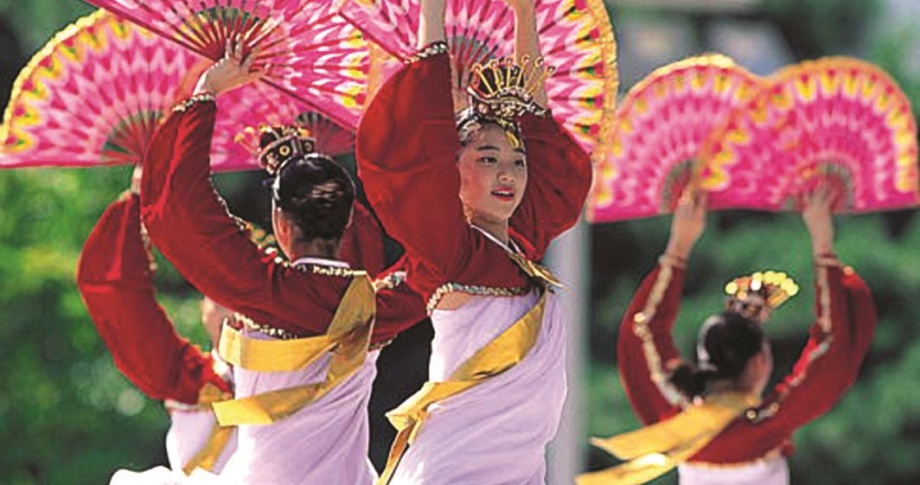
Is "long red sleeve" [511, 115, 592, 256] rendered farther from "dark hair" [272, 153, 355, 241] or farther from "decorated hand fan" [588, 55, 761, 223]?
"decorated hand fan" [588, 55, 761, 223]

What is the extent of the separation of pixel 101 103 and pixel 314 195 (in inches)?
42.7

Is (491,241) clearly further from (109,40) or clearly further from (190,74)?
(109,40)

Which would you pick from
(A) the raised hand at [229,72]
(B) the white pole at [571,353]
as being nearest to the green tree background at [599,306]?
(B) the white pole at [571,353]

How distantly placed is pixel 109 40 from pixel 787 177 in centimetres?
225

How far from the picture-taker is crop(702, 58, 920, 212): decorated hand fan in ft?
22.5

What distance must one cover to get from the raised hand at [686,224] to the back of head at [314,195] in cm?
192

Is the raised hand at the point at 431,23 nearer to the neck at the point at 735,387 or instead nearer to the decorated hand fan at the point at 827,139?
the neck at the point at 735,387

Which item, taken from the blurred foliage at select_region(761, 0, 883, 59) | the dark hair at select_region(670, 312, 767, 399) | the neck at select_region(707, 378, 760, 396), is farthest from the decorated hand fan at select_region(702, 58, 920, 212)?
the blurred foliage at select_region(761, 0, 883, 59)

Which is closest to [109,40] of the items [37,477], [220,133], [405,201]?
[220,133]

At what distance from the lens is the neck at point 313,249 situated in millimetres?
5008

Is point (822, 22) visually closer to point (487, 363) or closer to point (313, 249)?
point (313, 249)

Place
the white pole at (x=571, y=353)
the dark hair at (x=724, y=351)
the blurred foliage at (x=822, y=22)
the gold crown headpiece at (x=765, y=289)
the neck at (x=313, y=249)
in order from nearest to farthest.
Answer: the neck at (x=313, y=249) → the dark hair at (x=724, y=351) → the gold crown headpiece at (x=765, y=289) → the white pole at (x=571, y=353) → the blurred foliage at (x=822, y=22)

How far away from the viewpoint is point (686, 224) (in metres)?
6.76

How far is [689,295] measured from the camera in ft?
46.5
